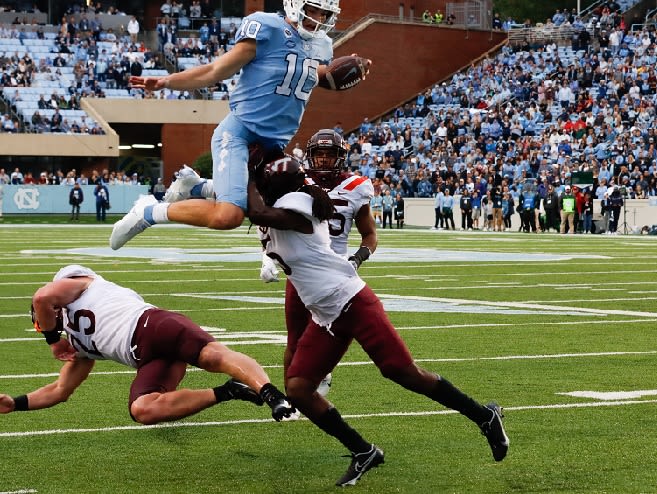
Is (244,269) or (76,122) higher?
(76,122)

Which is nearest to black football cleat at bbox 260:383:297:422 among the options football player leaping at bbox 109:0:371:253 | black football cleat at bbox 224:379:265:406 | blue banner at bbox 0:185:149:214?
black football cleat at bbox 224:379:265:406

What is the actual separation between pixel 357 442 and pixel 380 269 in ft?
47.3

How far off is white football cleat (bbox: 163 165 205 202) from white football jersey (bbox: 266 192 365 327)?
1336mm

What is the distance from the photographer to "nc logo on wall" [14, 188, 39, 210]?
154ft

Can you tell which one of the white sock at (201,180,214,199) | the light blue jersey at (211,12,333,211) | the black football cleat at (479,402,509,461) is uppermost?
the light blue jersey at (211,12,333,211)

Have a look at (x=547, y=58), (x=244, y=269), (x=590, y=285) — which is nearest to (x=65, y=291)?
(x=590, y=285)

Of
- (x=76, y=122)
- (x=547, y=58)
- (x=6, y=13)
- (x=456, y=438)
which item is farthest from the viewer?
(x=6, y=13)

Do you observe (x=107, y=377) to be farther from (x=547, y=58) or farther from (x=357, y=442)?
(x=547, y=58)

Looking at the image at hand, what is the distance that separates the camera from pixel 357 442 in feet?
20.4

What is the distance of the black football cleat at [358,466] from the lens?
6105mm

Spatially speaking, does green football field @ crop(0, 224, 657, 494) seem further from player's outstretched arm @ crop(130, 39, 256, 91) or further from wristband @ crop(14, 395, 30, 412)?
player's outstretched arm @ crop(130, 39, 256, 91)

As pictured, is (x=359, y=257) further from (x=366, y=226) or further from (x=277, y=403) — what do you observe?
(x=277, y=403)

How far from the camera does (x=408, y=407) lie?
8.20 metres

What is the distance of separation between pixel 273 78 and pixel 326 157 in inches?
27.8
